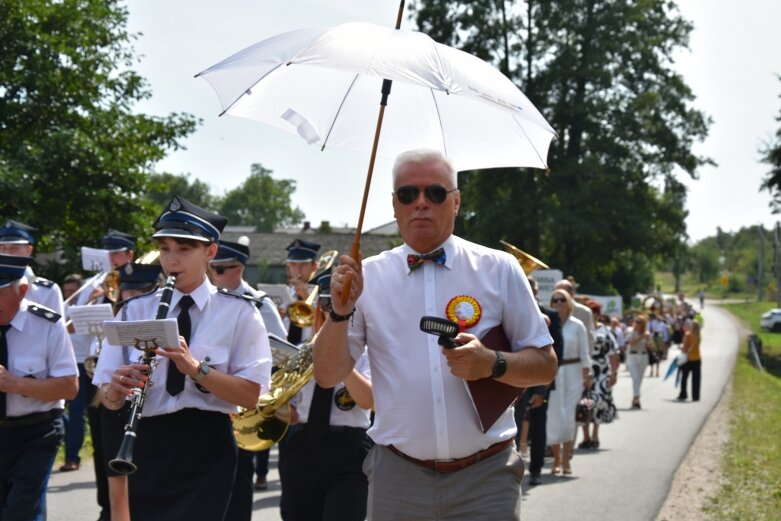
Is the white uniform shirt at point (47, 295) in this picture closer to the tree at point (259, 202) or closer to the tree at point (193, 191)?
the tree at point (193, 191)

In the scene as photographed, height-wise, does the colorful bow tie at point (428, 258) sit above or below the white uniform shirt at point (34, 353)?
above

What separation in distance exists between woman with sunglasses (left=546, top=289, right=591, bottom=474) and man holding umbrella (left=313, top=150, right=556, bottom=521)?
26.4 ft

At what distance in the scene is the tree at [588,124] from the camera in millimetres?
42125

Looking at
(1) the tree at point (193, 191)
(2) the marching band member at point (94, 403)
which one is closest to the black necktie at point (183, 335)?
(2) the marching band member at point (94, 403)

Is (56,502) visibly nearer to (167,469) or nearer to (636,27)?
(167,469)

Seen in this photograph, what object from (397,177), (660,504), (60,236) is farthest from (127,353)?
(60,236)

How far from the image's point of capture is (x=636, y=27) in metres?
43.9

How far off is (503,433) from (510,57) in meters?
41.6

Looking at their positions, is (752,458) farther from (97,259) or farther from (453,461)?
(453,461)

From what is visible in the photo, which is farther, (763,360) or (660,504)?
(763,360)

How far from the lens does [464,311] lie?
379 centimetres

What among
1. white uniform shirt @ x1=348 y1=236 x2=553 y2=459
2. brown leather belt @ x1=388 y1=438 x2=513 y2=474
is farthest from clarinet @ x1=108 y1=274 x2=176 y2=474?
brown leather belt @ x1=388 y1=438 x2=513 y2=474

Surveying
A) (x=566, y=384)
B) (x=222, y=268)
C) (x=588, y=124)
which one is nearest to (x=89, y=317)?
(x=222, y=268)

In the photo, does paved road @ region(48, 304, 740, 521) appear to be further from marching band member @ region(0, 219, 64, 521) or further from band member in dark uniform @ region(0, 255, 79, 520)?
band member in dark uniform @ region(0, 255, 79, 520)
